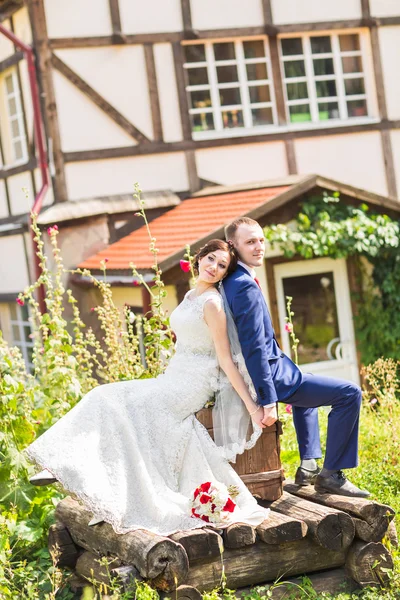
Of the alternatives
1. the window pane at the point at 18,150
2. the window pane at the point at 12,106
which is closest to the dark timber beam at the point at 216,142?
the window pane at the point at 18,150

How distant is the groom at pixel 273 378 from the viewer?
197 inches

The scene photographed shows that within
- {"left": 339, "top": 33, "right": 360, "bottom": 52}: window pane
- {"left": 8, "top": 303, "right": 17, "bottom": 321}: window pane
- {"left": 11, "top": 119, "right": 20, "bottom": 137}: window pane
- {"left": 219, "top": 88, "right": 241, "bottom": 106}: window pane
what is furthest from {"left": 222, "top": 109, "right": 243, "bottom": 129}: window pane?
{"left": 8, "top": 303, "right": 17, "bottom": 321}: window pane

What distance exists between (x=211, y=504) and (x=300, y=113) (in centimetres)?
927

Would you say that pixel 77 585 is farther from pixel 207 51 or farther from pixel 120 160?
pixel 207 51

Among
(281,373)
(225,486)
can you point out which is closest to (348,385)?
(281,373)

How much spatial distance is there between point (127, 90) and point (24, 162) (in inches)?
65.4

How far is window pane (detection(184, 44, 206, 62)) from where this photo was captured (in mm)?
12805

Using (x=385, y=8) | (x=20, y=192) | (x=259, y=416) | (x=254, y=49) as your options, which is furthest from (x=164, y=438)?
(x=385, y=8)

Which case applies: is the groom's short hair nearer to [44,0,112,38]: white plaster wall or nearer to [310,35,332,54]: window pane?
[44,0,112,38]: white plaster wall

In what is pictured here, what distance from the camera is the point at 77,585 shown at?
17.9 ft

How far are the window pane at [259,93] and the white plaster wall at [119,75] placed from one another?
155 centimetres

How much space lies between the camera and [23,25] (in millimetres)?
12227

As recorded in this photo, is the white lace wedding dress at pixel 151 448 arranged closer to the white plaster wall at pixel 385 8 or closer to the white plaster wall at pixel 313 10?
the white plaster wall at pixel 313 10

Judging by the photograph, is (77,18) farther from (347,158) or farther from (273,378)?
(273,378)
